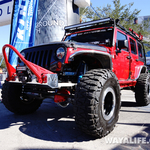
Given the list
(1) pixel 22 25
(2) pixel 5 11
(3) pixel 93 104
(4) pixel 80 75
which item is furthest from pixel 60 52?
(2) pixel 5 11

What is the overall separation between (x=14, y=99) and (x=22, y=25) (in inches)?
218

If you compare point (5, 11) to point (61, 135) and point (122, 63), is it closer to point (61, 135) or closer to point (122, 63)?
point (122, 63)

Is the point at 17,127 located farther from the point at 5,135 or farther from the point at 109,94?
the point at 109,94

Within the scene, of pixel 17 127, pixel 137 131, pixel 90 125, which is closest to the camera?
pixel 90 125

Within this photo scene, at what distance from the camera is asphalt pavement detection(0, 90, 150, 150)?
7.77 feet

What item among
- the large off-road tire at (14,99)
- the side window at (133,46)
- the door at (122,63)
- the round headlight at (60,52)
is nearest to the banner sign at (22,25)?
the large off-road tire at (14,99)

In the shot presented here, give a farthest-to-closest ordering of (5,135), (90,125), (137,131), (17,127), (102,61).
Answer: (102,61) < (17,127) < (137,131) < (5,135) < (90,125)

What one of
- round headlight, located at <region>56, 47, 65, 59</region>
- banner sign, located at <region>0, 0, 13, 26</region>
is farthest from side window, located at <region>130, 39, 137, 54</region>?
banner sign, located at <region>0, 0, 13, 26</region>

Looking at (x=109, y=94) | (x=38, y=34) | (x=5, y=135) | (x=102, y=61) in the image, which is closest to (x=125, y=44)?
(x=102, y=61)

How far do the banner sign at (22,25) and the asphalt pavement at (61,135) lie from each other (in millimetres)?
5007

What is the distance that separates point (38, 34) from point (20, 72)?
387 inches

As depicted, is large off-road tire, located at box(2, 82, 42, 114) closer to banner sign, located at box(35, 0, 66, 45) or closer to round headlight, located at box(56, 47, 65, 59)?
round headlight, located at box(56, 47, 65, 59)

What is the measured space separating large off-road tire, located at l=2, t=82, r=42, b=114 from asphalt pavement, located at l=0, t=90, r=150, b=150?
0.69 feet

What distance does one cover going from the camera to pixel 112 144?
244 cm
